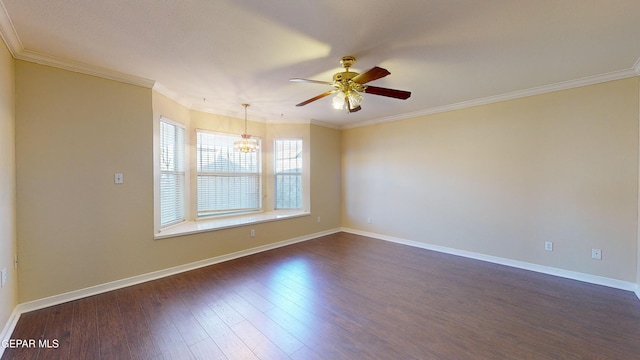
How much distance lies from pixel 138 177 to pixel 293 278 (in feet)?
7.44

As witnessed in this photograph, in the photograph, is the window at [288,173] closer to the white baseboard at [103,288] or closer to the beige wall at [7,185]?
the white baseboard at [103,288]

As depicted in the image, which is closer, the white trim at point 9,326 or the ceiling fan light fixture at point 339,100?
the white trim at point 9,326

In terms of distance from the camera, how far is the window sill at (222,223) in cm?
336

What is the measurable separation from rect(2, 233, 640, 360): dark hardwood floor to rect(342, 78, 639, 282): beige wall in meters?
0.55

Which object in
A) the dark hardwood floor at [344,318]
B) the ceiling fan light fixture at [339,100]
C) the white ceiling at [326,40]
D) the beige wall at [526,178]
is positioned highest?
the white ceiling at [326,40]

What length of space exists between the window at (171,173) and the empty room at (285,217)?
0.04 m

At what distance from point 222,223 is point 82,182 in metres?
1.80

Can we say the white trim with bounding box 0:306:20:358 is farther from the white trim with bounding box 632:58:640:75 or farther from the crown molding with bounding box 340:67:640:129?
the white trim with bounding box 632:58:640:75

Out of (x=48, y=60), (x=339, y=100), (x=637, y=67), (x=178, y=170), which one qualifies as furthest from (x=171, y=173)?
(x=637, y=67)

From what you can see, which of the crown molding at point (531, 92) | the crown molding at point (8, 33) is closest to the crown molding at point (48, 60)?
the crown molding at point (8, 33)

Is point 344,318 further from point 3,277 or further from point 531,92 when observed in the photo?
point 531,92

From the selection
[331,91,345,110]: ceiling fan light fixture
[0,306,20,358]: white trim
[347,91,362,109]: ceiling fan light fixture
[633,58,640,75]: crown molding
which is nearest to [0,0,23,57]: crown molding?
[0,306,20,358]: white trim

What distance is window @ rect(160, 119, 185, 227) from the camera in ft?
11.5

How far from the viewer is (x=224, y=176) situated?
14.8ft
